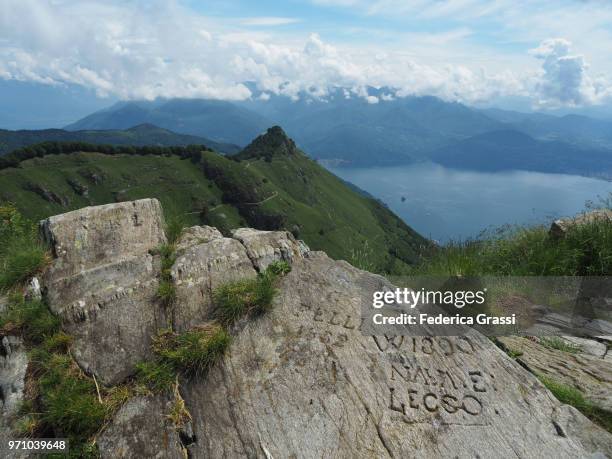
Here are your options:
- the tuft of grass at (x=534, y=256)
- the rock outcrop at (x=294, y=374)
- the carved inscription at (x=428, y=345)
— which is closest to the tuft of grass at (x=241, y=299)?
the rock outcrop at (x=294, y=374)

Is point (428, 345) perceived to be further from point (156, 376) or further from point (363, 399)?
point (156, 376)

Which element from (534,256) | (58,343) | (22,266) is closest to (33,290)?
(22,266)

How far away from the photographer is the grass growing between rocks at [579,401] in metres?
5.75

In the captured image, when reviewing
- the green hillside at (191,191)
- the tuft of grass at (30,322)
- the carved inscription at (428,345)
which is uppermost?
the tuft of grass at (30,322)

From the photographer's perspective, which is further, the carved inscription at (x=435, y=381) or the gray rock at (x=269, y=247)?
the gray rock at (x=269, y=247)

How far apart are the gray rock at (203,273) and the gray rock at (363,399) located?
1042 millimetres

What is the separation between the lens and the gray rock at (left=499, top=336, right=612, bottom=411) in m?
6.33

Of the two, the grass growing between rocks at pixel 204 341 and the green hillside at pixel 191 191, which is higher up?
the grass growing between rocks at pixel 204 341

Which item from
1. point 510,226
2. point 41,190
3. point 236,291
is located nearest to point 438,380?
point 236,291

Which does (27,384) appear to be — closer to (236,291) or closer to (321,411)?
(236,291)

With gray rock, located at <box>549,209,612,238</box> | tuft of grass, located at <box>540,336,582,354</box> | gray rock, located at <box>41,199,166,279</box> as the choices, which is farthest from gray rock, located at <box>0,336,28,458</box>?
gray rock, located at <box>549,209,612,238</box>

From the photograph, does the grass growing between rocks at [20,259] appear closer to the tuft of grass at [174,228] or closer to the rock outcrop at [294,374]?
the rock outcrop at [294,374]

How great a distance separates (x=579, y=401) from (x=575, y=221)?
6488 mm

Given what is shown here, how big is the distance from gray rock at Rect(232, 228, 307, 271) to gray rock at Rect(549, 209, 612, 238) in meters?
7.42
